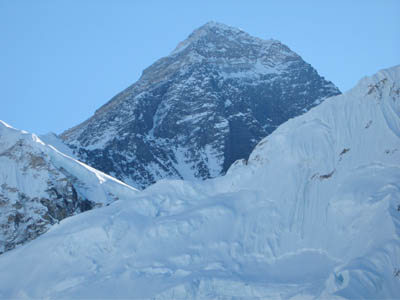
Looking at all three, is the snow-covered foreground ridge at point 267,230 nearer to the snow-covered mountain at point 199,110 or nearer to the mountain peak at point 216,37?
the snow-covered mountain at point 199,110

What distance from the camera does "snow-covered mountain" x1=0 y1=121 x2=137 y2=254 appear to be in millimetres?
51375

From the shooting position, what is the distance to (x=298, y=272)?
110 feet

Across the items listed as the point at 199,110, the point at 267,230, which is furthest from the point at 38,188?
the point at 199,110

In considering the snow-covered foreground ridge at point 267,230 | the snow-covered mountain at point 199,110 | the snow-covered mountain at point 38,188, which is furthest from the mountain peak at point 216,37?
Answer: the snow-covered foreground ridge at point 267,230

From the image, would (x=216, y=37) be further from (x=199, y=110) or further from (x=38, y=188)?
(x=38, y=188)

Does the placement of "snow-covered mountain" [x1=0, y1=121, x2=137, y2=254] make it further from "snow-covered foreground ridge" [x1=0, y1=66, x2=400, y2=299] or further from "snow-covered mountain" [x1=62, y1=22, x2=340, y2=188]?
"snow-covered mountain" [x1=62, y1=22, x2=340, y2=188]

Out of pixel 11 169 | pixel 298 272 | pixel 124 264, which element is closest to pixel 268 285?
pixel 298 272

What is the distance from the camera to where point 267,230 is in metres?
37.9

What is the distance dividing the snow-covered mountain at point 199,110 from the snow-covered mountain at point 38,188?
35740 mm

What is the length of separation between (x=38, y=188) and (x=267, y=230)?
2358 centimetres

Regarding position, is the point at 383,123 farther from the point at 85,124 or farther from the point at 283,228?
the point at 85,124

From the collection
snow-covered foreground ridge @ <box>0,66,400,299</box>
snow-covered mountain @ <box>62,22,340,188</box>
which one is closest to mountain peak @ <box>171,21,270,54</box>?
snow-covered mountain @ <box>62,22,340,188</box>

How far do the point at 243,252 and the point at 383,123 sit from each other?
11380mm

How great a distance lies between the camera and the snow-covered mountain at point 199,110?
4129 inches
